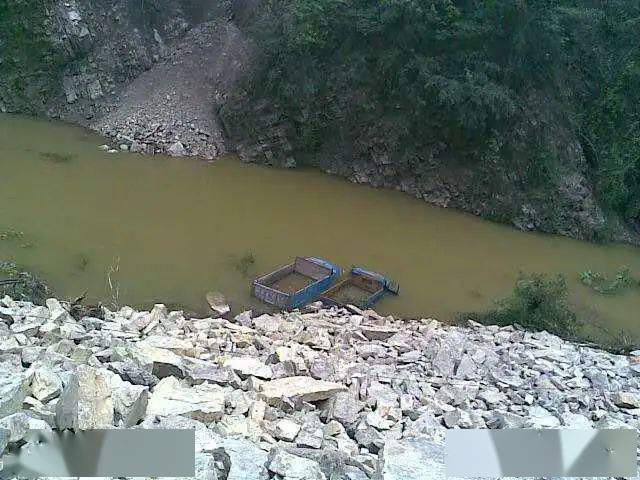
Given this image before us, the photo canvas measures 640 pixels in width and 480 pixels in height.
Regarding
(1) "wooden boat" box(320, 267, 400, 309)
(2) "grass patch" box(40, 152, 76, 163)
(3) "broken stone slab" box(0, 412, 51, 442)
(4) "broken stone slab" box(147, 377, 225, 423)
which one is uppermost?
(3) "broken stone slab" box(0, 412, 51, 442)

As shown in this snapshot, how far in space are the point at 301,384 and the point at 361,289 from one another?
15.1ft

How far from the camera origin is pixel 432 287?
1025 centimetres

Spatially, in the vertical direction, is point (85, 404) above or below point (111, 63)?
above

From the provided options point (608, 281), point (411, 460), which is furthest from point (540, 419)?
point (608, 281)

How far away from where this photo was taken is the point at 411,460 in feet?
13.1

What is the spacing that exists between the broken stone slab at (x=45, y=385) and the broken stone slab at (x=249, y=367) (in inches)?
65.8

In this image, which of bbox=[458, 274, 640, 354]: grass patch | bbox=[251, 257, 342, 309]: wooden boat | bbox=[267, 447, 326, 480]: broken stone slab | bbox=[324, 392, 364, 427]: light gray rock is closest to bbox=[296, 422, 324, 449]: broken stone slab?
bbox=[324, 392, 364, 427]: light gray rock

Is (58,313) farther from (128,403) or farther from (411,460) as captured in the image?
(411,460)

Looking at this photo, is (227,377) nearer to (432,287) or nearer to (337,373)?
(337,373)

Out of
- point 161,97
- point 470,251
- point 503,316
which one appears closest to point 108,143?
point 161,97

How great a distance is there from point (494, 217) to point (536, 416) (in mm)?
8577

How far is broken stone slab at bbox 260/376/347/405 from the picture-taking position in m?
5.05

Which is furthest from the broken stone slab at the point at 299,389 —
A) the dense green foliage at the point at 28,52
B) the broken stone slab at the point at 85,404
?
the dense green foliage at the point at 28,52

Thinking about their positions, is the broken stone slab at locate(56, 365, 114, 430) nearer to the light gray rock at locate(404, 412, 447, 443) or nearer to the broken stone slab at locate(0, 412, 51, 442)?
the broken stone slab at locate(0, 412, 51, 442)
